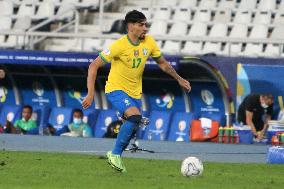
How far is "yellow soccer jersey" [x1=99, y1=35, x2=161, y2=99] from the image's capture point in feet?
40.2

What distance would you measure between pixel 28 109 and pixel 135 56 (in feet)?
39.9

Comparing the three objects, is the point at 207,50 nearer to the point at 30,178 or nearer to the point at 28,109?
the point at 28,109

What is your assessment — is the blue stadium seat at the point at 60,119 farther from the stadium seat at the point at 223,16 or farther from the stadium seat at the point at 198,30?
the stadium seat at the point at 223,16

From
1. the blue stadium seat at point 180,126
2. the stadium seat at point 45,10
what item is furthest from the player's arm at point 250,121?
the stadium seat at point 45,10

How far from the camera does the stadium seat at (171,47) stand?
24.5m

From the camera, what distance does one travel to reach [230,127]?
22.5 meters

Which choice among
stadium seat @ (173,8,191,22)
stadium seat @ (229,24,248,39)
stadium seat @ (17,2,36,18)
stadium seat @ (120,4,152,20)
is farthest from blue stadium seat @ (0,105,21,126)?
stadium seat @ (229,24,248,39)

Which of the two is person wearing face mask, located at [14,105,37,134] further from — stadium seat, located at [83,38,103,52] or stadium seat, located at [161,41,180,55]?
stadium seat, located at [161,41,180,55]

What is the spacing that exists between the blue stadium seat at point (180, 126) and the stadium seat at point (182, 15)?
9.96 feet

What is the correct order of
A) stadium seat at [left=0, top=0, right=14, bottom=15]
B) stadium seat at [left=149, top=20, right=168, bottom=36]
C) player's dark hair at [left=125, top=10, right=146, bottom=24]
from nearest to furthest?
1. player's dark hair at [left=125, top=10, right=146, bottom=24]
2. stadium seat at [left=149, top=20, right=168, bottom=36]
3. stadium seat at [left=0, top=0, right=14, bottom=15]

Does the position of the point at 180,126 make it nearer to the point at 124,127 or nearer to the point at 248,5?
the point at 248,5

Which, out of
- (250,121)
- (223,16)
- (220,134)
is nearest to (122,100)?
(250,121)

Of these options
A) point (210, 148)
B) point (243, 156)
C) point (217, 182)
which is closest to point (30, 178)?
point (217, 182)

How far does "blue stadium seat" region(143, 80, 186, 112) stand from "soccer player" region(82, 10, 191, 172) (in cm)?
1151
